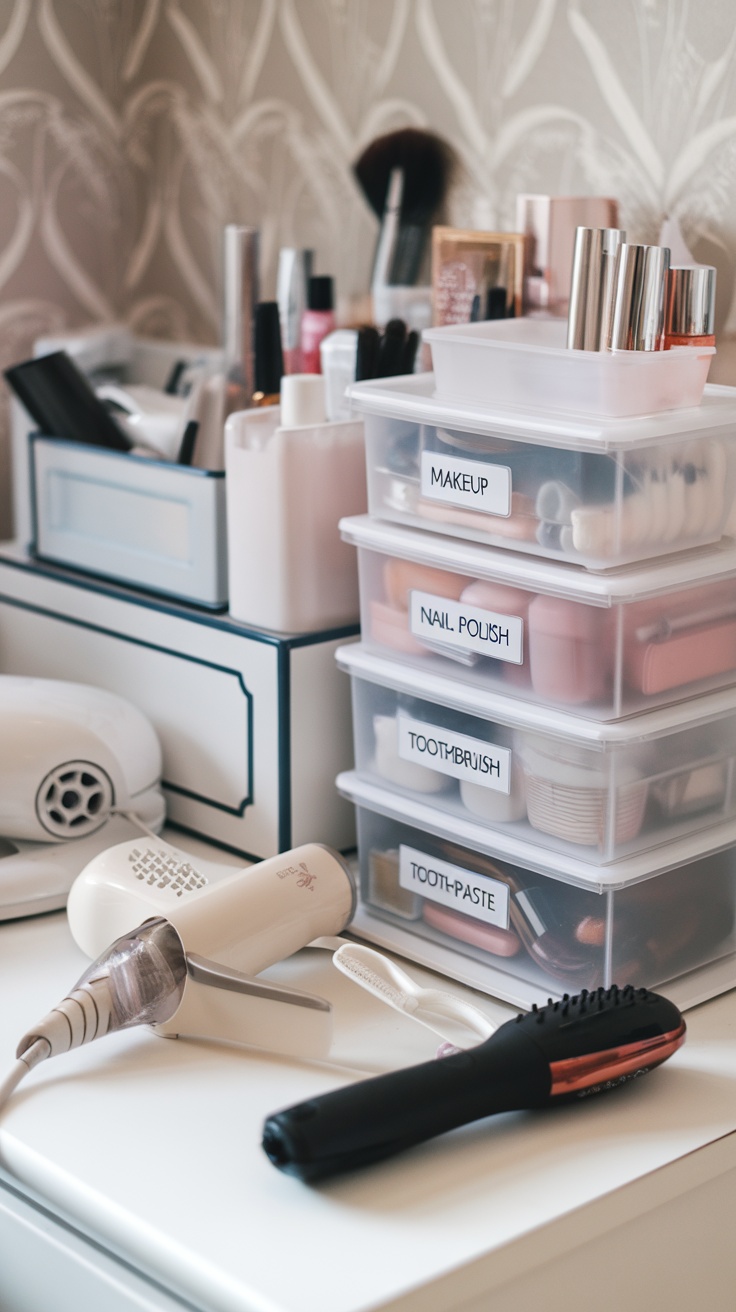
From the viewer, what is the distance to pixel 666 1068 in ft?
2.14

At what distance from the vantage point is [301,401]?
823 mm

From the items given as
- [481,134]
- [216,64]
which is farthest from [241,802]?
[216,64]

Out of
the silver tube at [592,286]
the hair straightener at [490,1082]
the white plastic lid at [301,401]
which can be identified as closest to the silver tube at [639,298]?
the silver tube at [592,286]

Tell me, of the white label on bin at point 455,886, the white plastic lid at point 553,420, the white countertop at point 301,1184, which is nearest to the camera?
the white countertop at point 301,1184

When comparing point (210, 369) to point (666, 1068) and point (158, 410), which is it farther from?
point (666, 1068)

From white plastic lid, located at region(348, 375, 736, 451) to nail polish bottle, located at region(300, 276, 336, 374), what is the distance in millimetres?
229

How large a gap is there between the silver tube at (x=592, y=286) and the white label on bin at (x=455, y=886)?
0.94 ft

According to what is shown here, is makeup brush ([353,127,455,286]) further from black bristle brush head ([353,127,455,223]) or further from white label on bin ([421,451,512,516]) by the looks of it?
white label on bin ([421,451,512,516])

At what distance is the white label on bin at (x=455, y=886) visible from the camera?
0.74 metres

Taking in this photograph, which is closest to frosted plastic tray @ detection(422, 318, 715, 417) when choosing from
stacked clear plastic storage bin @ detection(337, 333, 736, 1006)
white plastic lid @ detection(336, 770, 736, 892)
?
stacked clear plastic storage bin @ detection(337, 333, 736, 1006)

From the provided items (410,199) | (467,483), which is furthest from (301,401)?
(410,199)

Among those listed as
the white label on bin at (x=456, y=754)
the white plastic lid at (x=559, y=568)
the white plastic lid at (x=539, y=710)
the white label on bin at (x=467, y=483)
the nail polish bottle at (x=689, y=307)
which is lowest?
the white label on bin at (x=456, y=754)

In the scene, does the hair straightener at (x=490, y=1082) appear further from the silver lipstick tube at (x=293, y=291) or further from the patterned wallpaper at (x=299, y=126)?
the silver lipstick tube at (x=293, y=291)

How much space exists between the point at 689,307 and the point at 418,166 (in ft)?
1.26
